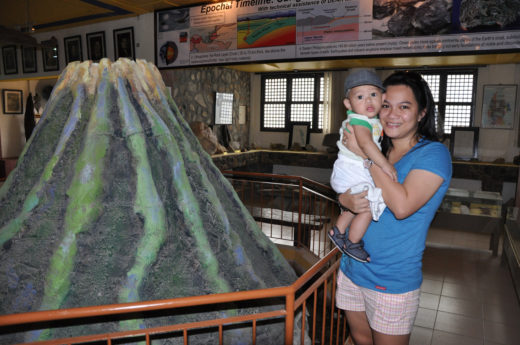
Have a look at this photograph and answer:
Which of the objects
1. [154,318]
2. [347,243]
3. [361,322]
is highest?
[347,243]

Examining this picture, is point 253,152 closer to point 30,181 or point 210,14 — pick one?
point 210,14

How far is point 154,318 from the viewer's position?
8.43ft

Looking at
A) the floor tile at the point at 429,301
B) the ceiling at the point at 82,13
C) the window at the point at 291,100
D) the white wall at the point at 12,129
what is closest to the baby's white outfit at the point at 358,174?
the floor tile at the point at 429,301

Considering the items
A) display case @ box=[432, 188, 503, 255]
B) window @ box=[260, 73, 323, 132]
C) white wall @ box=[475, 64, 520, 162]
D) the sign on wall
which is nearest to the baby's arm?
the sign on wall

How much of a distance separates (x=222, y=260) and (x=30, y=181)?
154cm

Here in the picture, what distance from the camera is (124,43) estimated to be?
292 inches

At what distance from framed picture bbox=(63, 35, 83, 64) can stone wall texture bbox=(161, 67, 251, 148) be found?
5.97 feet

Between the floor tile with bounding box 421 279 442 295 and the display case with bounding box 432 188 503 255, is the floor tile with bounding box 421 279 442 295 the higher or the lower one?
the lower one

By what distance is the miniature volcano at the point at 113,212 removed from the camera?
248 centimetres

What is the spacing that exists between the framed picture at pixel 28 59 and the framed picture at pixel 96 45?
187 cm

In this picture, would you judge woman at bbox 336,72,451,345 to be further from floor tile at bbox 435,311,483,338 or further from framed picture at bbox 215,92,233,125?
framed picture at bbox 215,92,233,125

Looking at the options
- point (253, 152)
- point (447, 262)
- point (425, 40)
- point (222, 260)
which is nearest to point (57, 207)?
point (222, 260)

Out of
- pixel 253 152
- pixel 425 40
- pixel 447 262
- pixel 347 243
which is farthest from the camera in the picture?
pixel 253 152

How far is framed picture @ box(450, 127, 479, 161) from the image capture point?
9.27 meters
